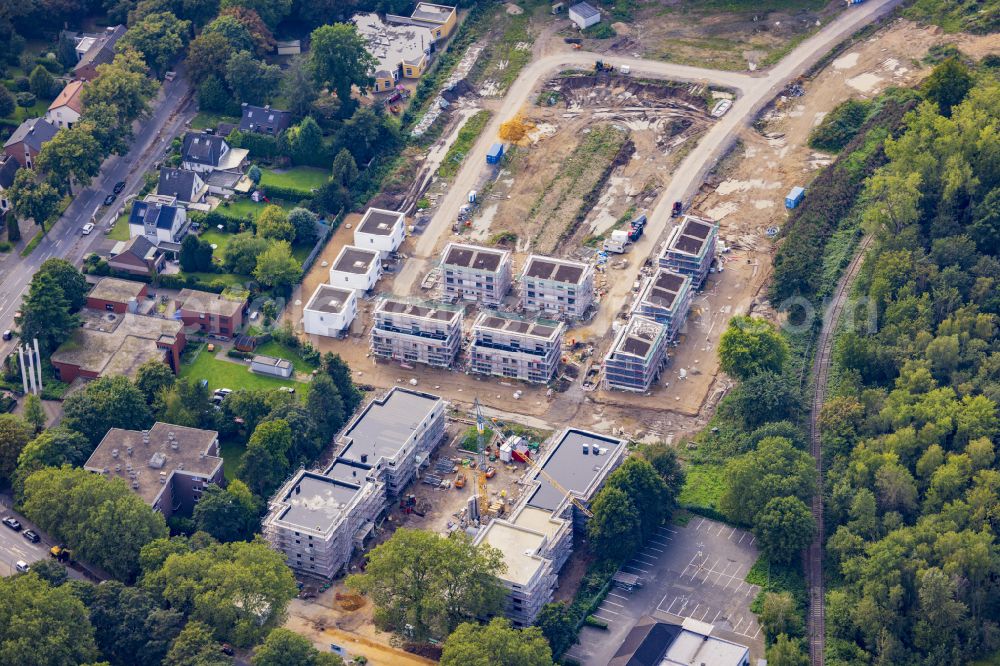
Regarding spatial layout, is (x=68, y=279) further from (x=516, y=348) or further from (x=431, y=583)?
(x=431, y=583)

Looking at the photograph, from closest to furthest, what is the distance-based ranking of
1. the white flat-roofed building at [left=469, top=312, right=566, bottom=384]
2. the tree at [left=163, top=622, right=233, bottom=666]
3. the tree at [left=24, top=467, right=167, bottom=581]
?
the tree at [left=163, top=622, right=233, bottom=666], the tree at [left=24, top=467, right=167, bottom=581], the white flat-roofed building at [left=469, top=312, right=566, bottom=384]

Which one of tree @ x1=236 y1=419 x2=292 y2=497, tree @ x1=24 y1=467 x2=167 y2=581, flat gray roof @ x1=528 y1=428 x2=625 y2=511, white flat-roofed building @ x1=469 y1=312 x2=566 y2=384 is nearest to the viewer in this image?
tree @ x1=24 y1=467 x2=167 y2=581

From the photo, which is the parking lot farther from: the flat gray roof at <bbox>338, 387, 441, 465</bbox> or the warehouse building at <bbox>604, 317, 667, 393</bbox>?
the flat gray roof at <bbox>338, 387, 441, 465</bbox>

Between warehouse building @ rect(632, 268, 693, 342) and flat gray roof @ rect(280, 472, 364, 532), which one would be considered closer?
flat gray roof @ rect(280, 472, 364, 532)

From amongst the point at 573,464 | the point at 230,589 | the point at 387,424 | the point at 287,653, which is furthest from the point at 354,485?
the point at 287,653

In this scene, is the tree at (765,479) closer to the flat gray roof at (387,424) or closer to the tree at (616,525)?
the tree at (616,525)

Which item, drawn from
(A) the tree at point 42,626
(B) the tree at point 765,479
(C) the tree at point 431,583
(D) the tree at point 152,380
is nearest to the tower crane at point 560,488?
(C) the tree at point 431,583

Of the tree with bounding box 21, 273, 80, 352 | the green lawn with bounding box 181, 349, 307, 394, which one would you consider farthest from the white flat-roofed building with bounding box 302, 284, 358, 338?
the tree with bounding box 21, 273, 80, 352

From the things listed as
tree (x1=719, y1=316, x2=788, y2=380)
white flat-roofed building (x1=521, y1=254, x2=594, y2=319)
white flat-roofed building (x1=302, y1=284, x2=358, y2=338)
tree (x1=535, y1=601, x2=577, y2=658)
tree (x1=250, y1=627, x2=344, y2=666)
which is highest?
white flat-roofed building (x1=521, y1=254, x2=594, y2=319)
